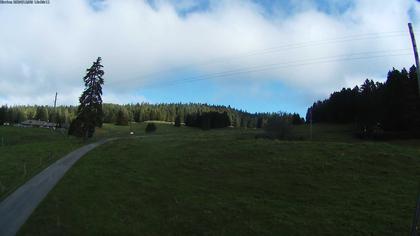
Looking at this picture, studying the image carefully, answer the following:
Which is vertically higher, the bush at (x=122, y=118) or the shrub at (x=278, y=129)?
the bush at (x=122, y=118)

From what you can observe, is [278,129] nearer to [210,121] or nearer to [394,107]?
[394,107]

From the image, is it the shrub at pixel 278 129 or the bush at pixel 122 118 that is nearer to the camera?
the shrub at pixel 278 129

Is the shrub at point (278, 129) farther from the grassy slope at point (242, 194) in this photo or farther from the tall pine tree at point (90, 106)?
the grassy slope at point (242, 194)

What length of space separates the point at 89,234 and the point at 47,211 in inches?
226

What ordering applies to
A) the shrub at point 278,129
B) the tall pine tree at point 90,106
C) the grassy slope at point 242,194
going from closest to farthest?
1. the grassy slope at point 242,194
2. the tall pine tree at point 90,106
3. the shrub at point 278,129

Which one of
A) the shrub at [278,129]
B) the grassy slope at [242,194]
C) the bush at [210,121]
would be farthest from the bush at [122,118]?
the grassy slope at [242,194]

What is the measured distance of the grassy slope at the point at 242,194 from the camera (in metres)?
20.8

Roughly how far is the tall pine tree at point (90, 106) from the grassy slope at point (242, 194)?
32933 millimetres

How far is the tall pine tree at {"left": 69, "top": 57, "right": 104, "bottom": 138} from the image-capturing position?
77.2 m

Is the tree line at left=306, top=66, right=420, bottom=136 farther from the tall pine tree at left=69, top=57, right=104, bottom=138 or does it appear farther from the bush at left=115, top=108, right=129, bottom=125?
the bush at left=115, top=108, right=129, bottom=125

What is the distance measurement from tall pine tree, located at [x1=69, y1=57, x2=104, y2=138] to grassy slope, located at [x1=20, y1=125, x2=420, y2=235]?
32933 millimetres

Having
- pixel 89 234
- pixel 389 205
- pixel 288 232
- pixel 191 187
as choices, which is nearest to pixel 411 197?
pixel 389 205

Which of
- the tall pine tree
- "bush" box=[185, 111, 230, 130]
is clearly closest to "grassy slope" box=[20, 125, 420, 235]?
the tall pine tree

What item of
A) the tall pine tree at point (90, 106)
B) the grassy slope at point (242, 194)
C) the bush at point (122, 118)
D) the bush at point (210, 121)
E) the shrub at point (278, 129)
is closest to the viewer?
the grassy slope at point (242, 194)
